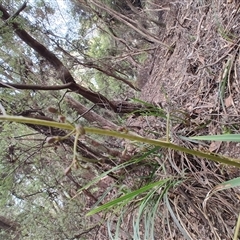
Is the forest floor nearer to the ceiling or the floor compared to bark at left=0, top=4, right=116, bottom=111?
nearer to the floor

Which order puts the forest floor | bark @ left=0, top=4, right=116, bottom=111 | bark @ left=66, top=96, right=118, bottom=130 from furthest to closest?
bark @ left=66, top=96, right=118, bottom=130 → bark @ left=0, top=4, right=116, bottom=111 → the forest floor

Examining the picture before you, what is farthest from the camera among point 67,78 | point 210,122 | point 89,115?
point 89,115

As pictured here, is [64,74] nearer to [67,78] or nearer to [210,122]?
[67,78]

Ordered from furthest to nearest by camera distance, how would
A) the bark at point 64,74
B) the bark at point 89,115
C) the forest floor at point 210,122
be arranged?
the bark at point 89,115
the bark at point 64,74
the forest floor at point 210,122

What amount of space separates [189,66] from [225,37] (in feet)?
1.57

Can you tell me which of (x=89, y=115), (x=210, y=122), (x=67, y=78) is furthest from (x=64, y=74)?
(x=210, y=122)

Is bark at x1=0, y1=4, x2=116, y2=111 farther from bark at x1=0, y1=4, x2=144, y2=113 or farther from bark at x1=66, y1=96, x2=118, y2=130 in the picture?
bark at x1=66, y1=96, x2=118, y2=130

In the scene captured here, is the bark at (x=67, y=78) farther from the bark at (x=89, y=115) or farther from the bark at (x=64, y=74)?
the bark at (x=89, y=115)

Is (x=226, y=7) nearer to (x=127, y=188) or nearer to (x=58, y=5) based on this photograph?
(x=127, y=188)

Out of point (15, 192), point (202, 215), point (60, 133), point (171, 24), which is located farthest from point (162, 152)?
point (171, 24)

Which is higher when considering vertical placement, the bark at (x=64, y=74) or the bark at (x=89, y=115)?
the bark at (x=64, y=74)

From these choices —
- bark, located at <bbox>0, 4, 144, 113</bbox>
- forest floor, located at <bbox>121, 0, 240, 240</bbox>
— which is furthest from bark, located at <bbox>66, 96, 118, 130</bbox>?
forest floor, located at <bbox>121, 0, 240, 240</bbox>

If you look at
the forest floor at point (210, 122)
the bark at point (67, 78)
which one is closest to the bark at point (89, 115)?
the bark at point (67, 78)

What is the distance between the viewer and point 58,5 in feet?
10.0
